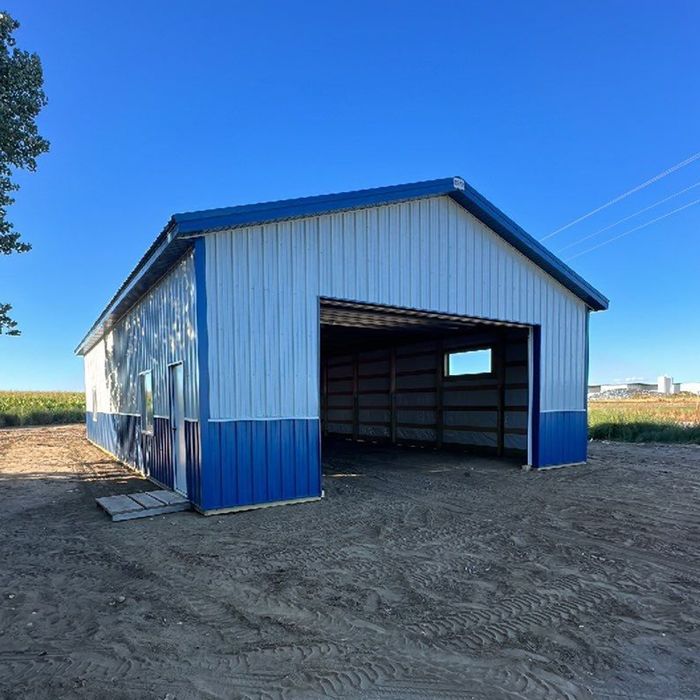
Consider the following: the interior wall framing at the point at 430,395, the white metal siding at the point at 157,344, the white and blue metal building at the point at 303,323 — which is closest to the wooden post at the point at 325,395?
the interior wall framing at the point at 430,395

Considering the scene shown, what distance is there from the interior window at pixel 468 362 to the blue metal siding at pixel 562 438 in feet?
8.63

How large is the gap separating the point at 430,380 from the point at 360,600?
11798 mm

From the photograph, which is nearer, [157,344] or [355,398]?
[157,344]

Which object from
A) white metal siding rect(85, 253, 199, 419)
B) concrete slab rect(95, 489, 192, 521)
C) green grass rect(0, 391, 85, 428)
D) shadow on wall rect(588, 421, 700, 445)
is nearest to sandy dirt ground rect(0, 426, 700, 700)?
concrete slab rect(95, 489, 192, 521)

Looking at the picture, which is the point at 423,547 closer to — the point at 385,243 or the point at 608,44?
the point at 385,243

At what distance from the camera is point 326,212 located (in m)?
7.86

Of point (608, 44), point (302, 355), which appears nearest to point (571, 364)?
point (302, 355)

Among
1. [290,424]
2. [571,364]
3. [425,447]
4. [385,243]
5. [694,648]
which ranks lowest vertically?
[425,447]

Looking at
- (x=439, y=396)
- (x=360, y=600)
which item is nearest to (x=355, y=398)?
(x=439, y=396)

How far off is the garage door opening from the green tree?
20.6 ft

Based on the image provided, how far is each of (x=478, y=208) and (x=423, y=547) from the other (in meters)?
6.42

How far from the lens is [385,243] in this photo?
28.0ft

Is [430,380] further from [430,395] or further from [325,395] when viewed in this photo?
[325,395]

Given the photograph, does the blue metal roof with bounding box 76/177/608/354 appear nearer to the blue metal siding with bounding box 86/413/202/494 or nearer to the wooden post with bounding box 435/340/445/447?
the blue metal siding with bounding box 86/413/202/494
